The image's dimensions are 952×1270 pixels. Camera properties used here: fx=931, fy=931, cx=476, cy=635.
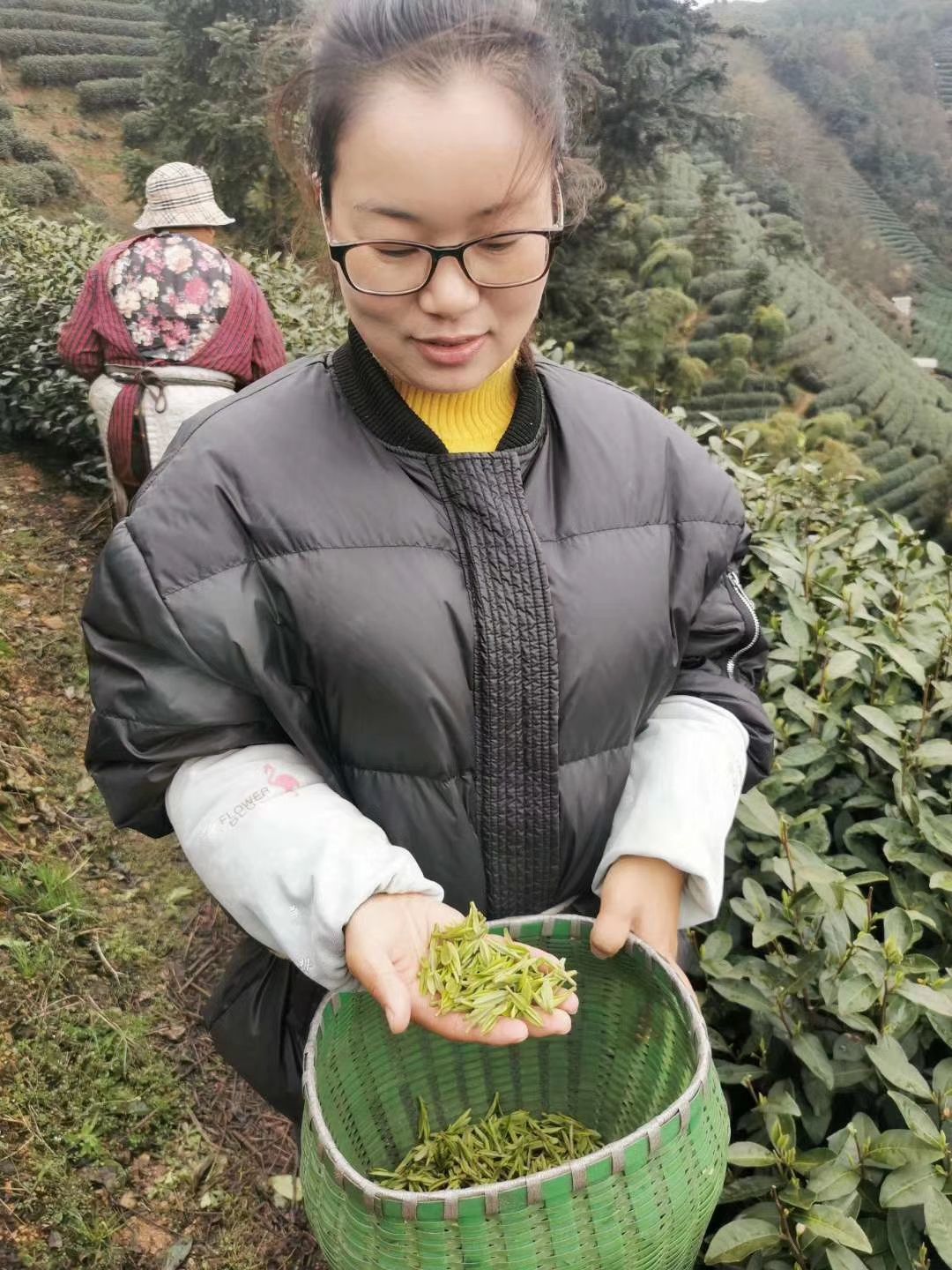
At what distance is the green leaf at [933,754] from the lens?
1683 mm

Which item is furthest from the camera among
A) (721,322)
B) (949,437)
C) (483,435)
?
(949,437)

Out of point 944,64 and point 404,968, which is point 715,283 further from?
point 404,968

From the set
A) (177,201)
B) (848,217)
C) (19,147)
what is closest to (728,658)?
(177,201)

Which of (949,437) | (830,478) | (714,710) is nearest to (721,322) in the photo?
(949,437)

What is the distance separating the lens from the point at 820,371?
3030 cm

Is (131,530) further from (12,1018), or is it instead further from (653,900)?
(12,1018)

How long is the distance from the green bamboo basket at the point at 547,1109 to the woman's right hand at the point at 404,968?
0.13 meters

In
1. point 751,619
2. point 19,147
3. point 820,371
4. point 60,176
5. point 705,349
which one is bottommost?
point 820,371

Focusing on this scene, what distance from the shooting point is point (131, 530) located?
1.06 meters

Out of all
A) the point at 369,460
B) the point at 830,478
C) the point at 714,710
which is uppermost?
the point at 369,460

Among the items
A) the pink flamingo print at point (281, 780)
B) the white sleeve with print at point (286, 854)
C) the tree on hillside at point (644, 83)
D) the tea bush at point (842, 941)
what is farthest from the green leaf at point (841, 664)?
the tree on hillside at point (644, 83)

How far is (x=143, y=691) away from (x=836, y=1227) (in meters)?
1.12

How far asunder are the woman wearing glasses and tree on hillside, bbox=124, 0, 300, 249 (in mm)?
9628

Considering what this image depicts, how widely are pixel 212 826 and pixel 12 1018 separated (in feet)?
5.07
